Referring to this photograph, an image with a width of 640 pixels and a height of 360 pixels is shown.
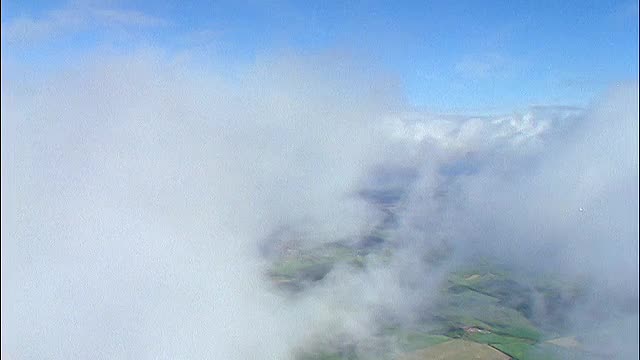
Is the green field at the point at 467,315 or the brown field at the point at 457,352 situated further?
the brown field at the point at 457,352

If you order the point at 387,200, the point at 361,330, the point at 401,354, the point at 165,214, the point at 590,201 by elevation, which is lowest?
the point at 590,201

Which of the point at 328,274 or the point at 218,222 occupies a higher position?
the point at 328,274

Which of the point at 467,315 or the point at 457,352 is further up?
the point at 467,315

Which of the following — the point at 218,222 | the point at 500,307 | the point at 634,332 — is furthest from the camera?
the point at 500,307

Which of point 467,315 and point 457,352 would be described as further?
point 467,315

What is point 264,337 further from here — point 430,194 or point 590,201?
point 430,194

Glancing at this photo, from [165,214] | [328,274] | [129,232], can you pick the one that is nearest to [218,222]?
[165,214]

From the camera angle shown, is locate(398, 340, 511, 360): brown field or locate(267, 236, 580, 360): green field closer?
locate(267, 236, 580, 360): green field

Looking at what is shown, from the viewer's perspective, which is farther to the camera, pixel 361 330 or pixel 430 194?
pixel 430 194

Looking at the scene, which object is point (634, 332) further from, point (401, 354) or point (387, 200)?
point (387, 200)

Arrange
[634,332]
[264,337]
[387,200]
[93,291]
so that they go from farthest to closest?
[387,200] → [264,337] → [93,291] → [634,332]
